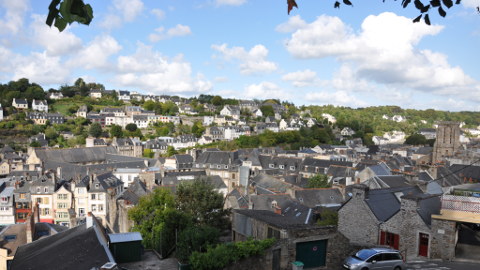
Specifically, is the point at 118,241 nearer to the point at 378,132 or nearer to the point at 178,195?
the point at 178,195


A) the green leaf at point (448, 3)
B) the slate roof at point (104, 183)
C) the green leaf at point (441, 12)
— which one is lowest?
the slate roof at point (104, 183)

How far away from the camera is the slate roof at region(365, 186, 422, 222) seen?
15797 millimetres

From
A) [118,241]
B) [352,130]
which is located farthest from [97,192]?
[352,130]

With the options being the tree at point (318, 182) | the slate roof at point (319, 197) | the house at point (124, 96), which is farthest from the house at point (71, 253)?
the house at point (124, 96)

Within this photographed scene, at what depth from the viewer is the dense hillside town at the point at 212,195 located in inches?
467

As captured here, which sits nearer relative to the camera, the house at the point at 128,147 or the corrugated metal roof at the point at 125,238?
the corrugated metal roof at the point at 125,238

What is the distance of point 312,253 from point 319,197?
837 inches

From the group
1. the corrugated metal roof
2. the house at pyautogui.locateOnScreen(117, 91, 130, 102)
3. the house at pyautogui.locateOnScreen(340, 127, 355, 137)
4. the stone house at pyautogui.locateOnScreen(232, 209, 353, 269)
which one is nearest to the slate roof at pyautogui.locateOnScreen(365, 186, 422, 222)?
the stone house at pyautogui.locateOnScreen(232, 209, 353, 269)

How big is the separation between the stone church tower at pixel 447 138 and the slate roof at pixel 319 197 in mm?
30557

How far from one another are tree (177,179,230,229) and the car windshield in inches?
398

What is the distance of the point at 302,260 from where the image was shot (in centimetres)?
1135

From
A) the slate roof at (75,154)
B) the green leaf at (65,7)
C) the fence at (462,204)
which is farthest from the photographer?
the slate roof at (75,154)

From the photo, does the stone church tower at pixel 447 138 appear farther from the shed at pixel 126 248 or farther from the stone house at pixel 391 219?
the shed at pixel 126 248

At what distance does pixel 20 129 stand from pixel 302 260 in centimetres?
9087
